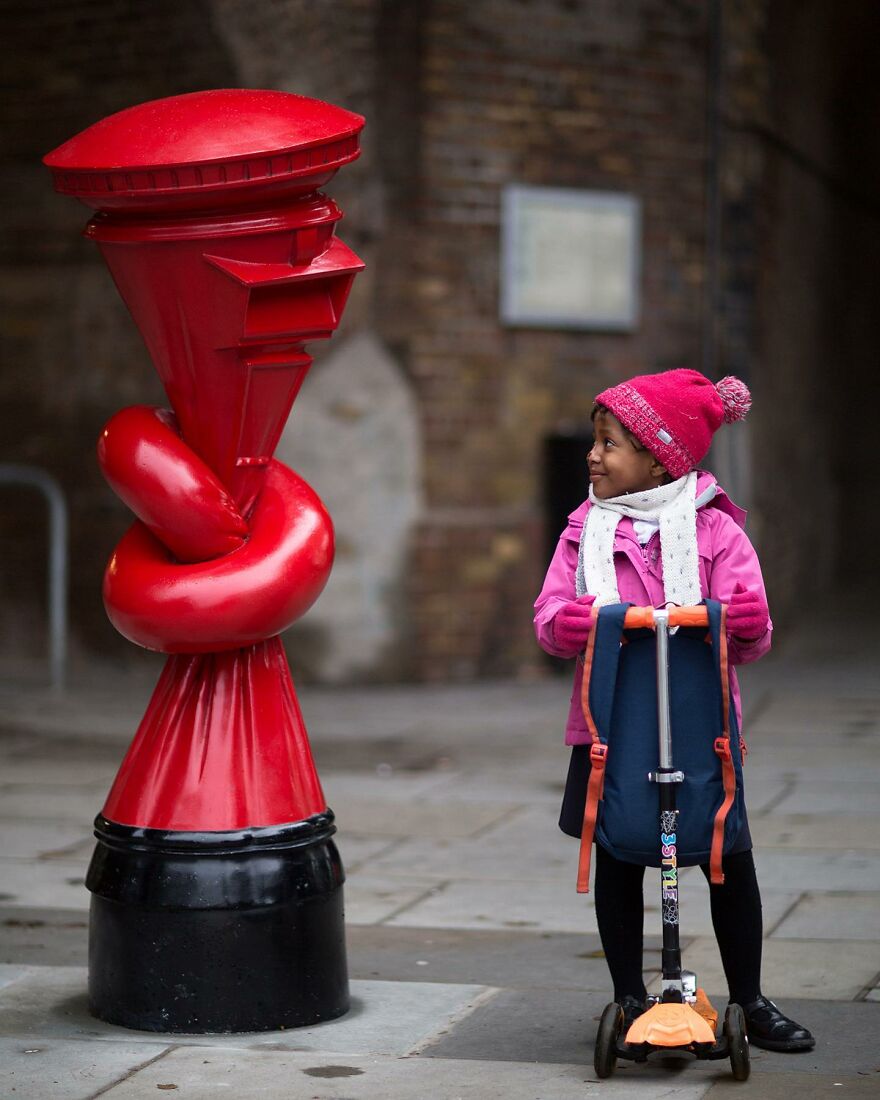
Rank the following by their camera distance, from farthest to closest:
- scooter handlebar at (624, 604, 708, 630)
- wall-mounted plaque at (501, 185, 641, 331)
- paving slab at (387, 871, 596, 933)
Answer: wall-mounted plaque at (501, 185, 641, 331), paving slab at (387, 871, 596, 933), scooter handlebar at (624, 604, 708, 630)

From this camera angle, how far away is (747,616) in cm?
346

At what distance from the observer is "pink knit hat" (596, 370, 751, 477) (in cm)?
361

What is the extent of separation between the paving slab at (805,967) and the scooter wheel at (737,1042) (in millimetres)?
667

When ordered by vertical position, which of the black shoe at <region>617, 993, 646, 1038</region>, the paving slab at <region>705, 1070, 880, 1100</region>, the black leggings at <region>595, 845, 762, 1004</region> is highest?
the black leggings at <region>595, 845, 762, 1004</region>

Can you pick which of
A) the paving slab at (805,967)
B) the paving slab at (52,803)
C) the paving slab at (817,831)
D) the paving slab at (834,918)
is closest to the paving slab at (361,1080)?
the paving slab at (805,967)

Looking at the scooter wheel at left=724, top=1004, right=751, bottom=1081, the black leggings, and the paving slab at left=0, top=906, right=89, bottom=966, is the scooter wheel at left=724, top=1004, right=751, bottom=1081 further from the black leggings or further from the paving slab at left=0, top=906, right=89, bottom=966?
the paving slab at left=0, top=906, right=89, bottom=966

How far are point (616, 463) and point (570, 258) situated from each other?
663 centimetres

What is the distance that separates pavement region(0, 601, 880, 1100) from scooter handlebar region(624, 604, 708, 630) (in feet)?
3.08

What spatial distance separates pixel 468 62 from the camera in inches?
382

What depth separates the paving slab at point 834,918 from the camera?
477 centimetres

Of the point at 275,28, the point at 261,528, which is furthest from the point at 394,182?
the point at 261,528

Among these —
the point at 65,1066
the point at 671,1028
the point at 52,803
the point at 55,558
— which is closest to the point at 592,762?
the point at 671,1028

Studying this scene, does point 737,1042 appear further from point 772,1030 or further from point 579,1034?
point 579,1034

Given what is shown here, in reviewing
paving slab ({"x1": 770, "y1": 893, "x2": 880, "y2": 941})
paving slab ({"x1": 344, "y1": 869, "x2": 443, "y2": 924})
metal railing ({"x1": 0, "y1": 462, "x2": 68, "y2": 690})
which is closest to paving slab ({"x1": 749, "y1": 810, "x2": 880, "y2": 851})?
paving slab ({"x1": 770, "y1": 893, "x2": 880, "y2": 941})
